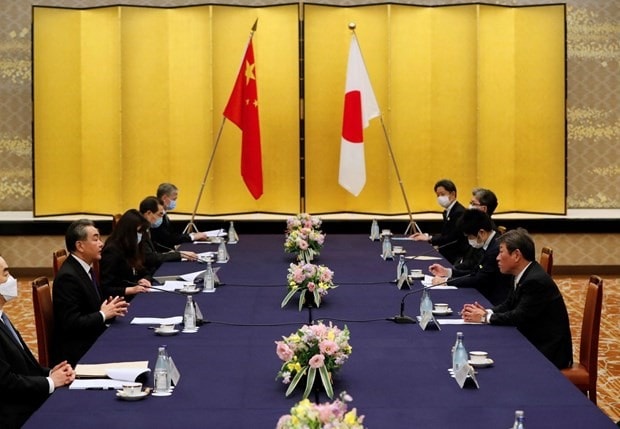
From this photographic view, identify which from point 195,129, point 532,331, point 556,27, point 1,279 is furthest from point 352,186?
point 1,279

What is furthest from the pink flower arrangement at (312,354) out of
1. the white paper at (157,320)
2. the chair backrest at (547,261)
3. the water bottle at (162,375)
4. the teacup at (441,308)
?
the chair backrest at (547,261)

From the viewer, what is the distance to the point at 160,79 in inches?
442

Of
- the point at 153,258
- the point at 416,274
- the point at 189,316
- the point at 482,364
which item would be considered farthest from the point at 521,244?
the point at 153,258

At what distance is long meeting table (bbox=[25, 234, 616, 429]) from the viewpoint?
3.75 meters

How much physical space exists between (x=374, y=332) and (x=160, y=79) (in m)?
6.60

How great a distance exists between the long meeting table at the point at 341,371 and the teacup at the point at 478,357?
6 centimetres

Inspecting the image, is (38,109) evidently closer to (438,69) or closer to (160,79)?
(160,79)

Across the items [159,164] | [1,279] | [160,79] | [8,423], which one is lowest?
[8,423]

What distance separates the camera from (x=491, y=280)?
6.65 metres

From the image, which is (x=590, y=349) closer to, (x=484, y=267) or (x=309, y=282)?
(x=484, y=267)

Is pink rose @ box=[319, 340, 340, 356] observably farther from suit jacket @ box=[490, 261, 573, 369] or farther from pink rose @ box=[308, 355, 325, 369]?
suit jacket @ box=[490, 261, 573, 369]

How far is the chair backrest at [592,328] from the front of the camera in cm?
538

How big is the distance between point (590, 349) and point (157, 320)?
2.22m

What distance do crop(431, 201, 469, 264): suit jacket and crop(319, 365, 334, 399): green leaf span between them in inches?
198
